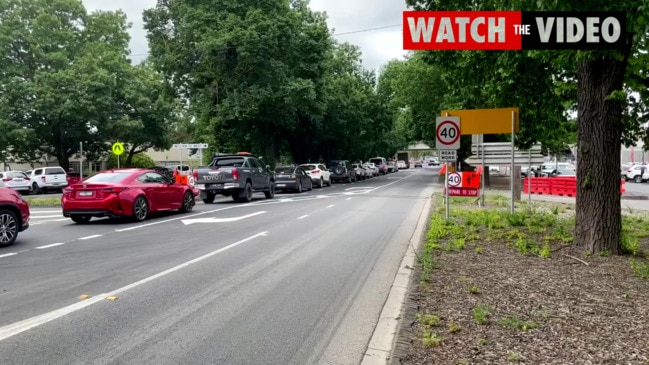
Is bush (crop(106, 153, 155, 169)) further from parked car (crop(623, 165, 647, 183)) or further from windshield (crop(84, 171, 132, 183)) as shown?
parked car (crop(623, 165, 647, 183))

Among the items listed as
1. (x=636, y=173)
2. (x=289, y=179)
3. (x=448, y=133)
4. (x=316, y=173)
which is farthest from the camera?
(x=636, y=173)

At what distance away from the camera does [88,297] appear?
634 cm

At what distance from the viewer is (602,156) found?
830 centimetres

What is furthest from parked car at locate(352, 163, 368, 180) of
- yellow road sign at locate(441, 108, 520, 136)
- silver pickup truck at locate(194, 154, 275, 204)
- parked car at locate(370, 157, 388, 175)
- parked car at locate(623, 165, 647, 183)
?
yellow road sign at locate(441, 108, 520, 136)

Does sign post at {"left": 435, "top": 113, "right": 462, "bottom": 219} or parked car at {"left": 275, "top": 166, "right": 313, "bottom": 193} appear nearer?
sign post at {"left": 435, "top": 113, "right": 462, "bottom": 219}

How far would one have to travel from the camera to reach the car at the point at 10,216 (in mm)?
10469

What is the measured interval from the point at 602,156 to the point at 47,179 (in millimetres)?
35037

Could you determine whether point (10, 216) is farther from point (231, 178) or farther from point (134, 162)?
point (134, 162)

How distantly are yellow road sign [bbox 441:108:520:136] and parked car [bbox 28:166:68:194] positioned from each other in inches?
1159

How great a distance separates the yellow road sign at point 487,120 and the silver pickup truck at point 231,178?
9.61 meters

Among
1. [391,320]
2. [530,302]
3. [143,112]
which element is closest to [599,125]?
[530,302]

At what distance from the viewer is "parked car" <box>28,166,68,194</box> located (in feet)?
116

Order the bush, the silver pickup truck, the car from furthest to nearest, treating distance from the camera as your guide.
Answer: the bush < the silver pickup truck < the car

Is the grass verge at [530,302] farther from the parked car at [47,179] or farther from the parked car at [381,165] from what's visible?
the parked car at [381,165]
